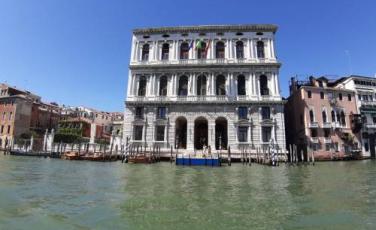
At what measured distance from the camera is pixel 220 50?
3256 cm

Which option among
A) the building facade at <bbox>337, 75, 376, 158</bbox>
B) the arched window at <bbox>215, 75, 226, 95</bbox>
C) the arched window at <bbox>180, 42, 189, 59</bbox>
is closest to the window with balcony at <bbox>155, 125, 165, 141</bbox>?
the arched window at <bbox>215, 75, 226, 95</bbox>

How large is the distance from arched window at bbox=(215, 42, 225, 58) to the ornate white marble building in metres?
0.12

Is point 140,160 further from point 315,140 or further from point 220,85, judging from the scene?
point 315,140

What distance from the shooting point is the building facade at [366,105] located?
33.4 m

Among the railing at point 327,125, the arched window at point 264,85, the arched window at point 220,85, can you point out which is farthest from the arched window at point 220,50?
the railing at point 327,125

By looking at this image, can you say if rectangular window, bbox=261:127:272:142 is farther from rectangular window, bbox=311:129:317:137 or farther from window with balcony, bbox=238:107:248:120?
rectangular window, bbox=311:129:317:137

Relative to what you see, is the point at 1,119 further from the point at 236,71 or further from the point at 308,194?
the point at 308,194

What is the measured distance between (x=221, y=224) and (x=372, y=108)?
1431 inches

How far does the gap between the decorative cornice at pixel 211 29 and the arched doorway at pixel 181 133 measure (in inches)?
442

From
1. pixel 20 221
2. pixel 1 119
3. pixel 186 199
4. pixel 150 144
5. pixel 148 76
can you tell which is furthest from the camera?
pixel 1 119

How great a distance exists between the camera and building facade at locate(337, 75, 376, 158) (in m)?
33.4

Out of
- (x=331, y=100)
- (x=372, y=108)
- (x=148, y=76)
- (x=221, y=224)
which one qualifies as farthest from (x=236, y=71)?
(x=221, y=224)

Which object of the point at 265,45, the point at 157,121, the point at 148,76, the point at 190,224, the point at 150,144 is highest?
the point at 265,45

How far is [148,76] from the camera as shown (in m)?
31.6
